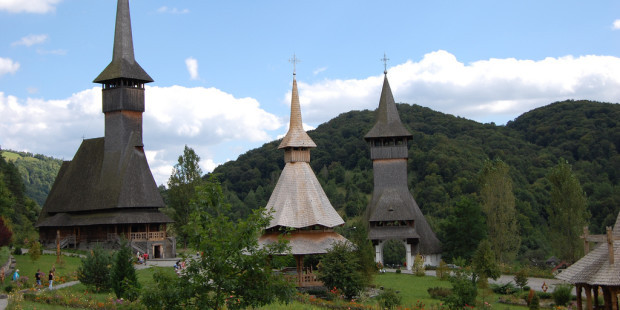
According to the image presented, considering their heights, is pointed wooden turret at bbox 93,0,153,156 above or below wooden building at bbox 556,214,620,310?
above

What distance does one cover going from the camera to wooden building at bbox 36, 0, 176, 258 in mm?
43875

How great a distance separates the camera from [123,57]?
4694 centimetres

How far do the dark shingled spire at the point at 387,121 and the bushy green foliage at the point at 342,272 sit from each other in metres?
21.9

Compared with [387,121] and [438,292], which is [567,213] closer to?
[438,292]

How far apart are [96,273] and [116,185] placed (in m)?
18.8

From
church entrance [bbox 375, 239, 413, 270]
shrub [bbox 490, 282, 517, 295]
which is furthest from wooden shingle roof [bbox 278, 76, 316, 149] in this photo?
church entrance [bbox 375, 239, 413, 270]

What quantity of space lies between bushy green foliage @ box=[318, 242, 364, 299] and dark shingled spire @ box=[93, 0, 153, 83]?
953 inches

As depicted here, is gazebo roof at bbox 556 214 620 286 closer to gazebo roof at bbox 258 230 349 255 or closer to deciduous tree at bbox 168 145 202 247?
gazebo roof at bbox 258 230 349 255

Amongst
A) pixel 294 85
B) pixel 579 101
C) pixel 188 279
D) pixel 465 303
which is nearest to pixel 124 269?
pixel 188 279

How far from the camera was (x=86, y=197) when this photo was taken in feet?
147

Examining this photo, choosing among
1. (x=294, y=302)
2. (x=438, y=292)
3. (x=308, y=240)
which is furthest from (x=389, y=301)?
(x=308, y=240)

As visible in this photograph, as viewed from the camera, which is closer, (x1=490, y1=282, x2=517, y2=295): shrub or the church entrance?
(x1=490, y1=282, x2=517, y2=295): shrub

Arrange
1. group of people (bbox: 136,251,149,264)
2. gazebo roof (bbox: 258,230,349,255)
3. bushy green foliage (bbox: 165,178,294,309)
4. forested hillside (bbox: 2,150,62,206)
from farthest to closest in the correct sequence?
forested hillside (bbox: 2,150,62,206) < group of people (bbox: 136,251,149,264) < gazebo roof (bbox: 258,230,349,255) < bushy green foliage (bbox: 165,178,294,309)

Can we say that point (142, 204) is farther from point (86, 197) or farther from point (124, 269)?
point (124, 269)
